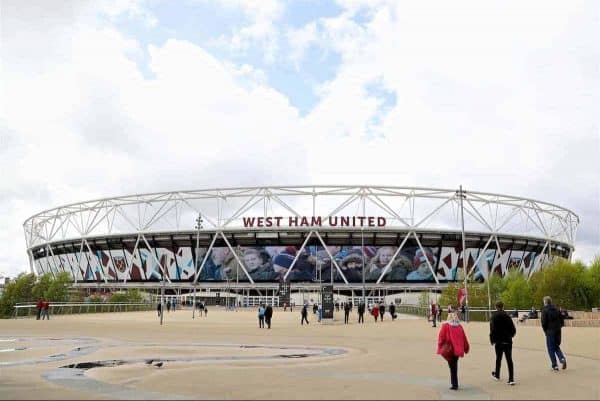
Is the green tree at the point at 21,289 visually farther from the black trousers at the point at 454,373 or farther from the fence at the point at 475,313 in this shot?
the black trousers at the point at 454,373

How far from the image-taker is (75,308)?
1874 inches

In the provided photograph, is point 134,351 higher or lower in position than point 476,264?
lower

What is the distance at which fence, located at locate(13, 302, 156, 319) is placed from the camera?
43.3 metres

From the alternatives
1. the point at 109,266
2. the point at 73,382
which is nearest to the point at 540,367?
the point at 73,382

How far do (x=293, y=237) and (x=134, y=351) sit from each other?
64.6 metres

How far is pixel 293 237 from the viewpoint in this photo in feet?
267

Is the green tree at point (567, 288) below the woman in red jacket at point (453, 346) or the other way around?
the other way around

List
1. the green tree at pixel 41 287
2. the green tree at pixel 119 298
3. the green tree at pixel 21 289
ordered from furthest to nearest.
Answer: the green tree at pixel 119 298 < the green tree at pixel 41 287 < the green tree at pixel 21 289

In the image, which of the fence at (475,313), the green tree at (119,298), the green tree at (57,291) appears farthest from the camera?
the green tree at (119,298)

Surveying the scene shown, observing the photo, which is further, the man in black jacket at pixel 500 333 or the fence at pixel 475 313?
the fence at pixel 475 313

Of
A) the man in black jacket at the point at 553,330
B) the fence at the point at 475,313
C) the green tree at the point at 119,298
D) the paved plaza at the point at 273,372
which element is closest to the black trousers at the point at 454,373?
the paved plaza at the point at 273,372

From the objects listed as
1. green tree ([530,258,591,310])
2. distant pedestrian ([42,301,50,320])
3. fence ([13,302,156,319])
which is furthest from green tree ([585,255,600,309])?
fence ([13,302,156,319])

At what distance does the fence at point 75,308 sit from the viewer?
4329cm

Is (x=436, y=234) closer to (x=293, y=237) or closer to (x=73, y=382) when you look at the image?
(x=293, y=237)
